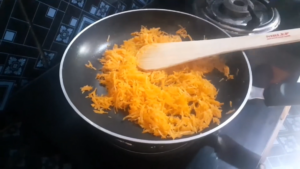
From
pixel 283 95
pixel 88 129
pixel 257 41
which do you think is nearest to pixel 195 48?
pixel 257 41

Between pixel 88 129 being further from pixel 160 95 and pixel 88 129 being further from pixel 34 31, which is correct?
pixel 34 31

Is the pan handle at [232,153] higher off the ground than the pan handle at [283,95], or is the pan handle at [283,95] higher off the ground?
the pan handle at [283,95]

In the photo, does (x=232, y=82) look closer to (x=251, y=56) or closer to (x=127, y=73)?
(x=251, y=56)

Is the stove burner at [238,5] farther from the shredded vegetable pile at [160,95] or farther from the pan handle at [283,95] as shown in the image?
the pan handle at [283,95]

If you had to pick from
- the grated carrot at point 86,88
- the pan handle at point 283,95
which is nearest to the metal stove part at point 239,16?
the pan handle at point 283,95

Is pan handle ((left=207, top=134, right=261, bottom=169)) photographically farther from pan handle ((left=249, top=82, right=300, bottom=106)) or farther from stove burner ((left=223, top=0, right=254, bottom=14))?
stove burner ((left=223, top=0, right=254, bottom=14))
